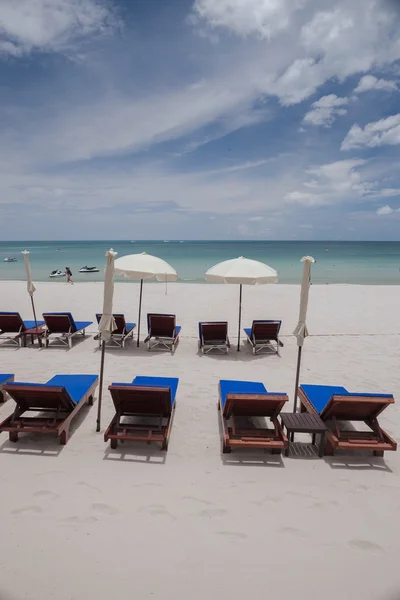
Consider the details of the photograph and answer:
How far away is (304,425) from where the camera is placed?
4488 millimetres

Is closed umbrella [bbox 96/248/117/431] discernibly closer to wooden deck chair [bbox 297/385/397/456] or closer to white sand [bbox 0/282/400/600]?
white sand [bbox 0/282/400/600]

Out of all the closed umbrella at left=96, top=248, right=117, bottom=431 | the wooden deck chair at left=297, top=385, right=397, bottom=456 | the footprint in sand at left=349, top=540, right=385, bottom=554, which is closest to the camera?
the footprint in sand at left=349, top=540, right=385, bottom=554

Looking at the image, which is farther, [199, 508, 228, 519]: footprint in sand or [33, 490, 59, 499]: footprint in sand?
[33, 490, 59, 499]: footprint in sand

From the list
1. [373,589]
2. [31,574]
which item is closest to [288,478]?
[373,589]

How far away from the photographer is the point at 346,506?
3.66 meters

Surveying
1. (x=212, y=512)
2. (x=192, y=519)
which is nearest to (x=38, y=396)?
(x=192, y=519)

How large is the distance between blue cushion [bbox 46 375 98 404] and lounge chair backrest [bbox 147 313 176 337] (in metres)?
3.41

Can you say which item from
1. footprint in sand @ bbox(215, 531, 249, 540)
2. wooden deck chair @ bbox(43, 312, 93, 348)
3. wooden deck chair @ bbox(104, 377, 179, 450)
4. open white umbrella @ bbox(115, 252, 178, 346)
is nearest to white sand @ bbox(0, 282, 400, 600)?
footprint in sand @ bbox(215, 531, 249, 540)

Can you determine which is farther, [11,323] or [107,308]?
[11,323]

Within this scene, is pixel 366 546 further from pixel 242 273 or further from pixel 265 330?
pixel 265 330

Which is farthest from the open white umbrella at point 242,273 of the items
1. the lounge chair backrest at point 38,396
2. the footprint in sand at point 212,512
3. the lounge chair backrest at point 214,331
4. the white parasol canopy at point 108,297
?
the footprint in sand at point 212,512

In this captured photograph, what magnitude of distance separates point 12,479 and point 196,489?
206 cm

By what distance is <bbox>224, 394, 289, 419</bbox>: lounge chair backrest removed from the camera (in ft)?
14.3

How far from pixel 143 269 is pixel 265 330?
3.51 meters
